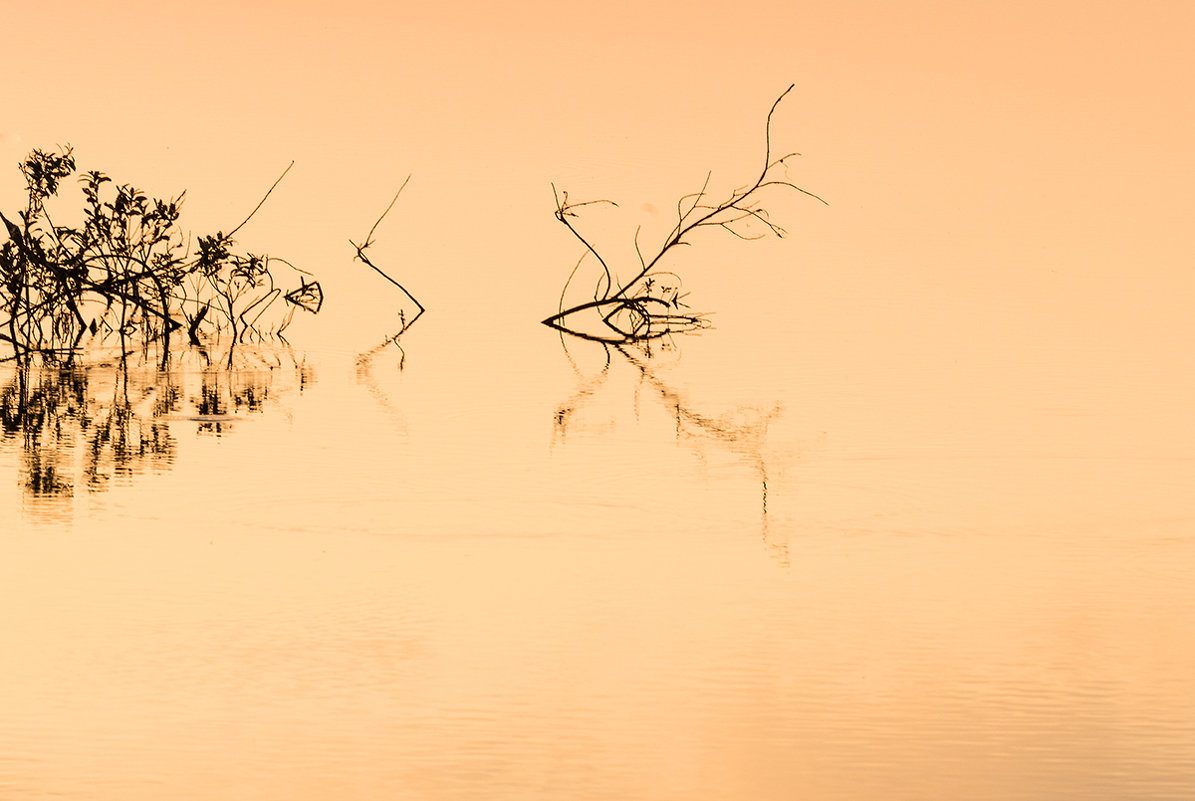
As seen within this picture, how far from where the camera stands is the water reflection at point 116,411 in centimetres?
790

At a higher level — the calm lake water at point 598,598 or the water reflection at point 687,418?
the water reflection at point 687,418

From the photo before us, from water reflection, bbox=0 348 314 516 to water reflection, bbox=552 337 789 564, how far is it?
157 centimetres

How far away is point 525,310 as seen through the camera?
16484mm

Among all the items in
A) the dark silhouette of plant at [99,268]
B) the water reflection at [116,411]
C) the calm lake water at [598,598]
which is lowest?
the calm lake water at [598,598]

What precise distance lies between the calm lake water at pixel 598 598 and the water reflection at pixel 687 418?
38 millimetres

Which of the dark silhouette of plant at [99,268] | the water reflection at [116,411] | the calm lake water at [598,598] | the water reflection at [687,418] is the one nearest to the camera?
the calm lake water at [598,598]

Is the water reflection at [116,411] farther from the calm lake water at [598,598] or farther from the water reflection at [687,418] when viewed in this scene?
the water reflection at [687,418]

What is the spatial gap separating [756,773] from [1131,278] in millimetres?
14036

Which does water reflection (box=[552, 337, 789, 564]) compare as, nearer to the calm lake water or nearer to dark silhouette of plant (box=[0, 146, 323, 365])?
the calm lake water

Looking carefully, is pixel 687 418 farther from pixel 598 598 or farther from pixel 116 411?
pixel 598 598

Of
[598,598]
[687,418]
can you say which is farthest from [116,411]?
[598,598]

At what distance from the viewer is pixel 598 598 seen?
5.66 metres

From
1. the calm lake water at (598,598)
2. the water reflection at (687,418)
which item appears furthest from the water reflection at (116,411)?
the water reflection at (687,418)

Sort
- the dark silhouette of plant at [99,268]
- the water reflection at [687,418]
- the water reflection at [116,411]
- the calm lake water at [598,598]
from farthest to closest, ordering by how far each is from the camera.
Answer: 1. the dark silhouette of plant at [99,268]
2. the water reflection at [687,418]
3. the water reflection at [116,411]
4. the calm lake water at [598,598]
